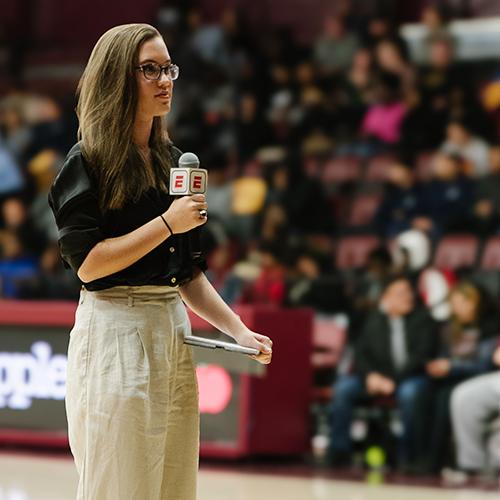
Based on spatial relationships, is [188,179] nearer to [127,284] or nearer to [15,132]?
[127,284]

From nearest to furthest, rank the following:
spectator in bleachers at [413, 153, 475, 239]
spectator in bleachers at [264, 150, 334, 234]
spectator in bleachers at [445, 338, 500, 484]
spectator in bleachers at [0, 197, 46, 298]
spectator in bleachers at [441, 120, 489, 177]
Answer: spectator in bleachers at [445, 338, 500, 484] < spectator in bleachers at [413, 153, 475, 239] < spectator in bleachers at [441, 120, 489, 177] < spectator in bleachers at [0, 197, 46, 298] < spectator in bleachers at [264, 150, 334, 234]

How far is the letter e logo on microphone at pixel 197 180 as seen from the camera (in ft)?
12.1

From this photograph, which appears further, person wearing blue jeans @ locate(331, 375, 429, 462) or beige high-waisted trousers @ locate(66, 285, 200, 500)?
person wearing blue jeans @ locate(331, 375, 429, 462)

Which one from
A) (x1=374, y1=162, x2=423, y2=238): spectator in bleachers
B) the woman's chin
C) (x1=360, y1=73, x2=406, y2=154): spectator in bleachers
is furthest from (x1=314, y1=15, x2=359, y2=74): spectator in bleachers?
the woman's chin

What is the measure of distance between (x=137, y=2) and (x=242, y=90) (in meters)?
3.74

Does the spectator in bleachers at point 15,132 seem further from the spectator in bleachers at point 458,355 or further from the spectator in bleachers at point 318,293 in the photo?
the spectator in bleachers at point 458,355

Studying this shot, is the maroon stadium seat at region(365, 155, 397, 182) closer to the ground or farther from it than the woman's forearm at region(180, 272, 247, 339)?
farther from it

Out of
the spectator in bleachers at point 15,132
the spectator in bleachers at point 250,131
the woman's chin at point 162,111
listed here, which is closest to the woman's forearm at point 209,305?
the woman's chin at point 162,111

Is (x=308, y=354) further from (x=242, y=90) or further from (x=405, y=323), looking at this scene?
(x=242, y=90)

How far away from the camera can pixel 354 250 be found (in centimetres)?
1291

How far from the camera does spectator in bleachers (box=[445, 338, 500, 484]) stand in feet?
30.8

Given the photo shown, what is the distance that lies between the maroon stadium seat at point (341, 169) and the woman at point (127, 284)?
33.5 feet

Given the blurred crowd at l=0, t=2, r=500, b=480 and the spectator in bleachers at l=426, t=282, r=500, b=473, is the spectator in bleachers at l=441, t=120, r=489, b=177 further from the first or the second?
the spectator in bleachers at l=426, t=282, r=500, b=473

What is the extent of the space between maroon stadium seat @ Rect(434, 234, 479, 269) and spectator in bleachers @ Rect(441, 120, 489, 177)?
1.22m
